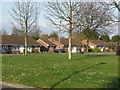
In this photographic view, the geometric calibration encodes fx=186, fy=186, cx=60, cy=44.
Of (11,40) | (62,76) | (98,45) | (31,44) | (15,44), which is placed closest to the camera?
(62,76)

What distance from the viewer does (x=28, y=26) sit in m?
36.2

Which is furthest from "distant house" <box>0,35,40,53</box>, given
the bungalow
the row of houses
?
the bungalow

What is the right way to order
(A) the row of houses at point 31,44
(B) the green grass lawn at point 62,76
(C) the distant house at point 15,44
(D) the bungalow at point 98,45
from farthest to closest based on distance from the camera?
(D) the bungalow at point 98,45
(A) the row of houses at point 31,44
(C) the distant house at point 15,44
(B) the green grass lawn at point 62,76

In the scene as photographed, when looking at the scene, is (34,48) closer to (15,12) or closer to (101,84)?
(15,12)

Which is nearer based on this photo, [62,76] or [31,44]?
[62,76]

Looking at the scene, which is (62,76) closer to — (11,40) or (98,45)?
(11,40)

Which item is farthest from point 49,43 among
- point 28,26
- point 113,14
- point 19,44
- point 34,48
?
point 113,14

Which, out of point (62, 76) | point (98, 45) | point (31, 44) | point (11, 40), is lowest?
point (62, 76)

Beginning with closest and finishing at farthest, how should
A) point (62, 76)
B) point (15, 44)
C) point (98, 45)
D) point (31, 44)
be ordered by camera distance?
point (62, 76), point (15, 44), point (31, 44), point (98, 45)

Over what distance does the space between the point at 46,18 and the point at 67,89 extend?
16.4 metres

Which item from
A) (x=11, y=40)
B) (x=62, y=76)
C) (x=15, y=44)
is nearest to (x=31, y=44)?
(x=15, y=44)

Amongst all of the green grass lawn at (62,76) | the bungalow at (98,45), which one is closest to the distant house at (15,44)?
the bungalow at (98,45)

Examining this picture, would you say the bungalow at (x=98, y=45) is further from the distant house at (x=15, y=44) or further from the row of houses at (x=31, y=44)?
the distant house at (x=15, y=44)

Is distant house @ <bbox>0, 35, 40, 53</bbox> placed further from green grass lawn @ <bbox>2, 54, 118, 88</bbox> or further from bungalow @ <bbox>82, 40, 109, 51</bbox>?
green grass lawn @ <bbox>2, 54, 118, 88</bbox>
